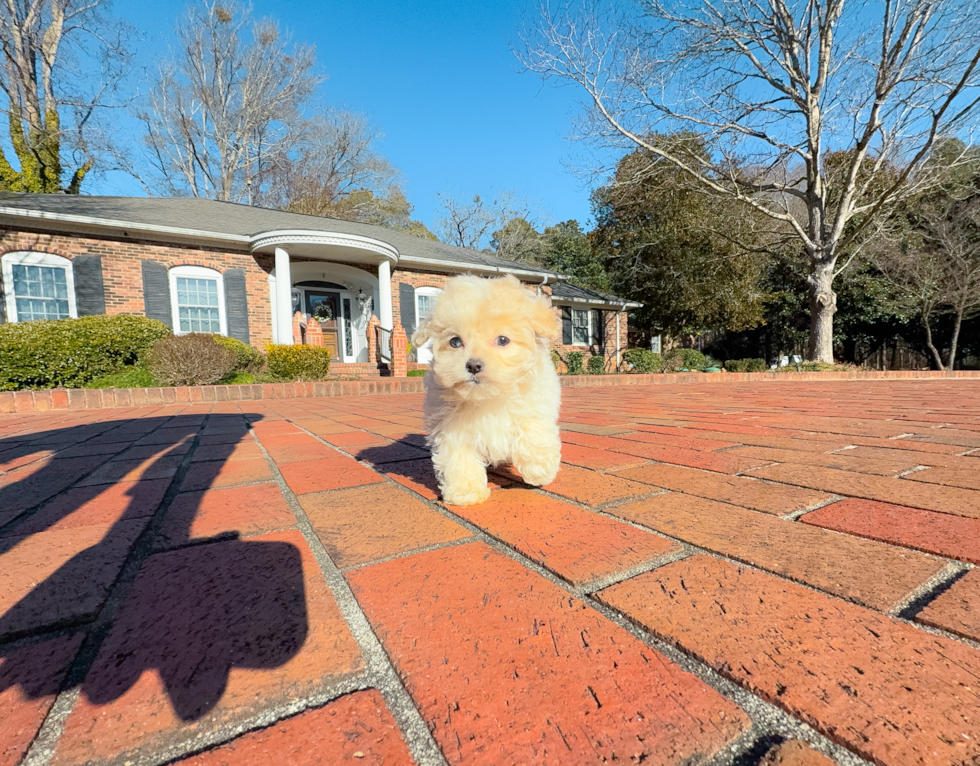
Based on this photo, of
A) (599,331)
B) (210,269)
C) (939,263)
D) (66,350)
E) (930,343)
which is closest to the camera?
(66,350)

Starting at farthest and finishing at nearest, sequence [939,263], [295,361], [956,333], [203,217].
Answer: [956,333]
[939,263]
[203,217]
[295,361]

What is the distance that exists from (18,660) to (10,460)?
2.82m

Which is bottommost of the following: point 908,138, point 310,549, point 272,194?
point 310,549

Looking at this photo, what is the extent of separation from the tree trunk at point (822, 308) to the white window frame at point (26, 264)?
20.2 metres

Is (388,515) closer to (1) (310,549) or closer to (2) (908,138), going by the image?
(1) (310,549)

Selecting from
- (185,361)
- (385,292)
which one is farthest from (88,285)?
(385,292)

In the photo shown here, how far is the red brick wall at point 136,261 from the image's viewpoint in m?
10.3

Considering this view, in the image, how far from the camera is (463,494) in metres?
1.74

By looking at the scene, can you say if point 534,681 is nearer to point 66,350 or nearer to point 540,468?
point 540,468

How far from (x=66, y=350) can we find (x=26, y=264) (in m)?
4.57

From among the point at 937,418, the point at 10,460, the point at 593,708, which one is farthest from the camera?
the point at 937,418

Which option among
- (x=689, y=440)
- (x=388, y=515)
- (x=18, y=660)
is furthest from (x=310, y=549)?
(x=689, y=440)

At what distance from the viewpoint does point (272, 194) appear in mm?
25984

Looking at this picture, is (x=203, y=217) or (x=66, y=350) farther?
(x=203, y=217)
